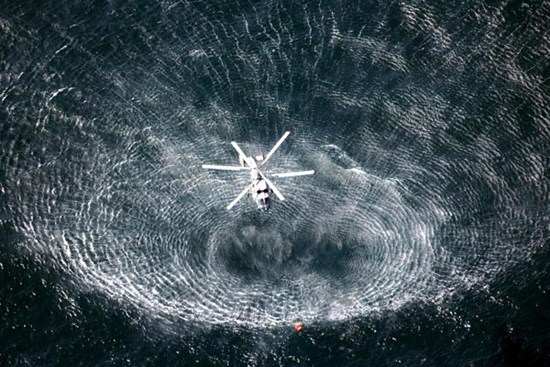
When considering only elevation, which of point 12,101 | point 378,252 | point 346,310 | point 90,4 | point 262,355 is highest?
point 90,4

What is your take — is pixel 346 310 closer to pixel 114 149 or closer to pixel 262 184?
pixel 262 184

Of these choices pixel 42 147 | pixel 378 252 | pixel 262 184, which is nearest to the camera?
pixel 262 184

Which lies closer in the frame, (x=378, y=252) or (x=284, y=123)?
(x=378, y=252)

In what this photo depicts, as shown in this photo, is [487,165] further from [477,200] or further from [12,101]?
[12,101]

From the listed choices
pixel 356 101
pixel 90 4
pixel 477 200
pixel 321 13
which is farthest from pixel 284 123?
pixel 90 4

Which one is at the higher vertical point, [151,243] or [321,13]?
[321,13]

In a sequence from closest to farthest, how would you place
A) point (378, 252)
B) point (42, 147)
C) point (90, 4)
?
point (378, 252), point (42, 147), point (90, 4)

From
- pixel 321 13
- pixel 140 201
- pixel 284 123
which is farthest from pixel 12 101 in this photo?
pixel 321 13
